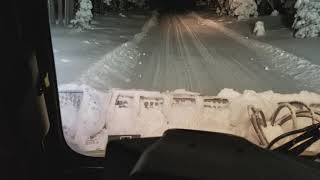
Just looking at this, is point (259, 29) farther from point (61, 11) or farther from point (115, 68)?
point (61, 11)

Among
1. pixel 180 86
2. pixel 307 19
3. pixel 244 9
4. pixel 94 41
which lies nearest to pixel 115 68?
pixel 94 41

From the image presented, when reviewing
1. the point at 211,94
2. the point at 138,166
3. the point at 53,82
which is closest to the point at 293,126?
the point at 211,94

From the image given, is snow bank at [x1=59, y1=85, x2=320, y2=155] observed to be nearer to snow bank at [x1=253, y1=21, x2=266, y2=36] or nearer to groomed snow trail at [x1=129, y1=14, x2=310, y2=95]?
groomed snow trail at [x1=129, y1=14, x2=310, y2=95]

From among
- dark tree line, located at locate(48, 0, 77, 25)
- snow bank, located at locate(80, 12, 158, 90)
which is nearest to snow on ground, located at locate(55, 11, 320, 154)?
snow bank, located at locate(80, 12, 158, 90)

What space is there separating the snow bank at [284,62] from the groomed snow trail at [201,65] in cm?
1

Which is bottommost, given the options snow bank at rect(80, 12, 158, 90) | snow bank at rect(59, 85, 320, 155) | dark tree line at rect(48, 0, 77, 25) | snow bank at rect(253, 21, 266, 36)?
snow bank at rect(59, 85, 320, 155)

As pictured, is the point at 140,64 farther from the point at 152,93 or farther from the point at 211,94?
the point at 211,94

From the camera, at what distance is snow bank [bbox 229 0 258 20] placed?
1400mm

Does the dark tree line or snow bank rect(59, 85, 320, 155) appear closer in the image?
the dark tree line

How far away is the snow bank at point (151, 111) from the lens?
4.50 ft

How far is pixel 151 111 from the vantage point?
140cm

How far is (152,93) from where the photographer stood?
141 centimetres

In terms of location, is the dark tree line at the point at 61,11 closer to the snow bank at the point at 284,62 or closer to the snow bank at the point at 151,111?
the snow bank at the point at 151,111

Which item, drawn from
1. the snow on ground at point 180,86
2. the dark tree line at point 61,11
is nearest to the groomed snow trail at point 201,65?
the snow on ground at point 180,86
